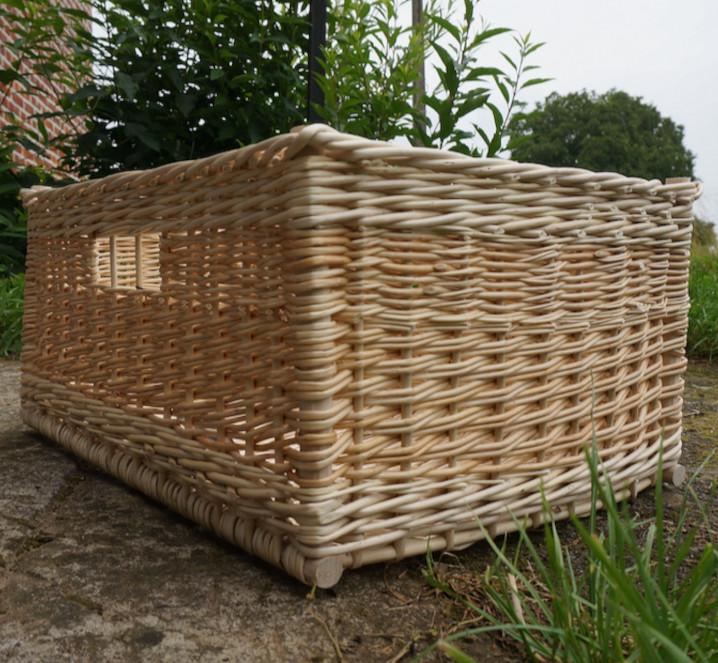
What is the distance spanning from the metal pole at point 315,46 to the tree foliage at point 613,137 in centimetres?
2654

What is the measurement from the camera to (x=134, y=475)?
141cm

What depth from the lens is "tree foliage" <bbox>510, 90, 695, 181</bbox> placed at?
27203mm

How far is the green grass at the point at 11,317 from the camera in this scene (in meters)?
3.39

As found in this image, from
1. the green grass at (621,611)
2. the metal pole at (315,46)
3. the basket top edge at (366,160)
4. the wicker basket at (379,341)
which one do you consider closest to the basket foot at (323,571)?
the wicker basket at (379,341)

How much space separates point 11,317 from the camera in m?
3.49

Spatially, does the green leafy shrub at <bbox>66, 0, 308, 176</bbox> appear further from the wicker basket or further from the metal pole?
the wicker basket

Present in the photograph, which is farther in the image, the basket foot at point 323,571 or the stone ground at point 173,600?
the basket foot at point 323,571

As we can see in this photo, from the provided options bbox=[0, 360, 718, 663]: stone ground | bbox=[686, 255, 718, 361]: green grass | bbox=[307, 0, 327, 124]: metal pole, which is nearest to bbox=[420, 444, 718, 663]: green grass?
bbox=[0, 360, 718, 663]: stone ground

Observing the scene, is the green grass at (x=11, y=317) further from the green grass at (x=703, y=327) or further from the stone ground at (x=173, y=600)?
the green grass at (x=703, y=327)

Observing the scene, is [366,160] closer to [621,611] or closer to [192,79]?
[621,611]

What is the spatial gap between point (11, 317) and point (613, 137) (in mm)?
28168

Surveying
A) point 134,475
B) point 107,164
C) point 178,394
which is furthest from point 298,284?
point 107,164

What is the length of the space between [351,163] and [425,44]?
1173 mm

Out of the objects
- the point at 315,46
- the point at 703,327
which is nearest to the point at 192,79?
the point at 315,46
